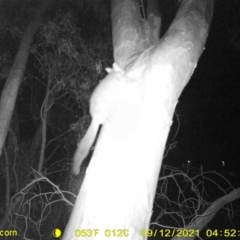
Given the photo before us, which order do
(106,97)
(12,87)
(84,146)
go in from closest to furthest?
(106,97)
(84,146)
(12,87)

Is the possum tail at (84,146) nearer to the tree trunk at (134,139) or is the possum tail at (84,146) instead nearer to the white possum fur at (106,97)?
the white possum fur at (106,97)

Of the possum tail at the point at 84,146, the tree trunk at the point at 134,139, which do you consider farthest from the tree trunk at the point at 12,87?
the tree trunk at the point at 134,139

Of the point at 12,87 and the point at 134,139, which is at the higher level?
the point at 12,87

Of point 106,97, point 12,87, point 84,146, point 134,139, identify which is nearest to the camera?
point 134,139

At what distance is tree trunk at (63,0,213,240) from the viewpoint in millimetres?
1316

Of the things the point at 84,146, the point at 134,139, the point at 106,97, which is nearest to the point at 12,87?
the point at 84,146

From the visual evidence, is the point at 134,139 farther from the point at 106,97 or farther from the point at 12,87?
the point at 12,87

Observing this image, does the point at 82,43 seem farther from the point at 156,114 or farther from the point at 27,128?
the point at 27,128

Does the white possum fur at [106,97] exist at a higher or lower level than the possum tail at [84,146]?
higher

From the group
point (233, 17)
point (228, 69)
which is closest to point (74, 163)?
point (233, 17)

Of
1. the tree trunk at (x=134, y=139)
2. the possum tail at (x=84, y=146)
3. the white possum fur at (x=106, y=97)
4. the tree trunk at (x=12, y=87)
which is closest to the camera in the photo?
the tree trunk at (x=134, y=139)

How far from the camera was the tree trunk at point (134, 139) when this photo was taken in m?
1.32

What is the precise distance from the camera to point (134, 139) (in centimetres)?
146

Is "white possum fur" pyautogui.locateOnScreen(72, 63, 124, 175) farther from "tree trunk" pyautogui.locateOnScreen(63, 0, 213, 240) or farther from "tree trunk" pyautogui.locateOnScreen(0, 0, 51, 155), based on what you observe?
"tree trunk" pyautogui.locateOnScreen(0, 0, 51, 155)
